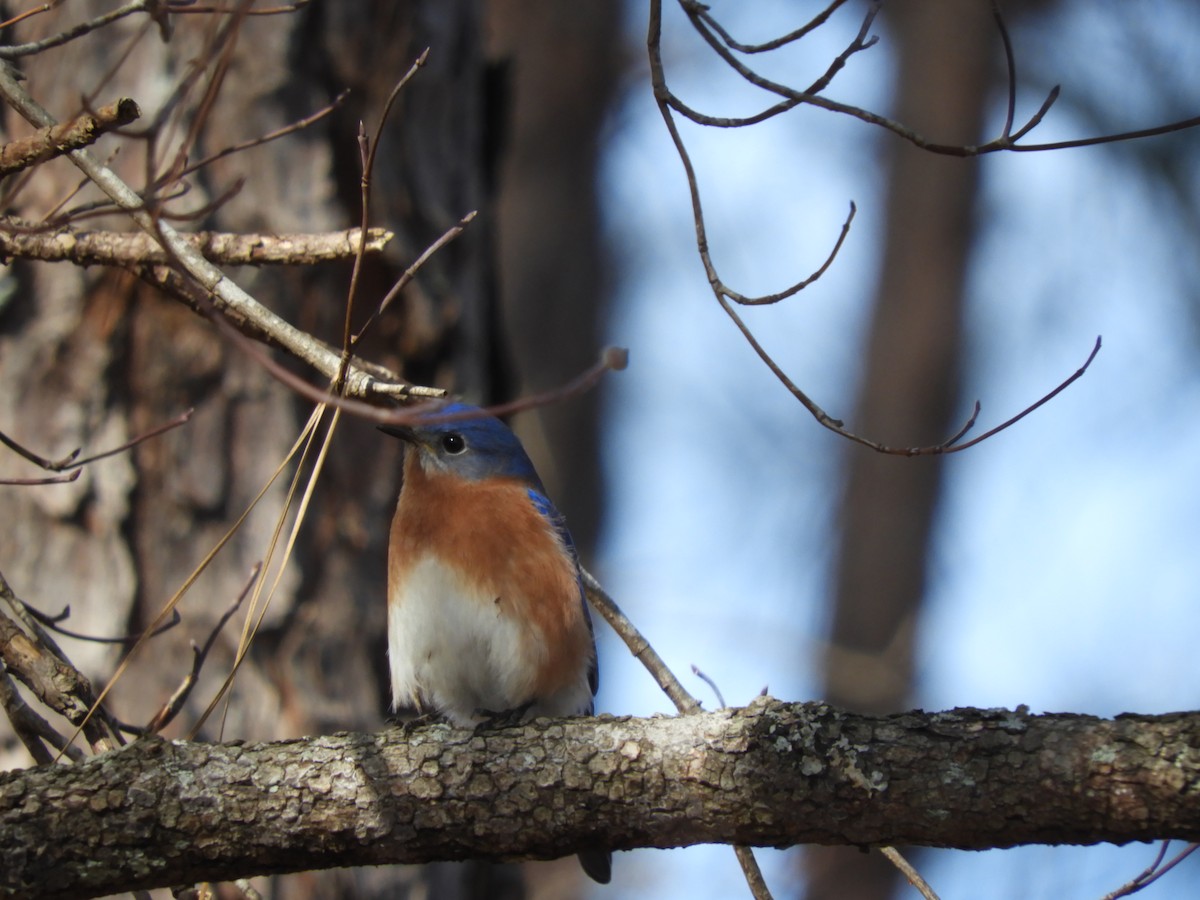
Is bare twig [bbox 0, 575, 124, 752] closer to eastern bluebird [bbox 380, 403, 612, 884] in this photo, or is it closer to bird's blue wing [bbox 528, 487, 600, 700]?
→ eastern bluebird [bbox 380, 403, 612, 884]

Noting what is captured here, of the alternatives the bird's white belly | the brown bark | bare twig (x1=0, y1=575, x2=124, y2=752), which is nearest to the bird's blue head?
the bird's white belly

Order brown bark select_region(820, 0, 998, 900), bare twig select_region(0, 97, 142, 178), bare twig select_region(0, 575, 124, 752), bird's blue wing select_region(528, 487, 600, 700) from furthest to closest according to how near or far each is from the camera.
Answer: brown bark select_region(820, 0, 998, 900) → bird's blue wing select_region(528, 487, 600, 700) → bare twig select_region(0, 575, 124, 752) → bare twig select_region(0, 97, 142, 178)

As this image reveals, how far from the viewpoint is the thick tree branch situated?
277 centimetres

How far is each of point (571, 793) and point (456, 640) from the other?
1714 millimetres

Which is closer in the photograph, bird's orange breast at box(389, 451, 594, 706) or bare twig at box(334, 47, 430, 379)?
bare twig at box(334, 47, 430, 379)

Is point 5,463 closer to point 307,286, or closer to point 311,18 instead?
point 307,286

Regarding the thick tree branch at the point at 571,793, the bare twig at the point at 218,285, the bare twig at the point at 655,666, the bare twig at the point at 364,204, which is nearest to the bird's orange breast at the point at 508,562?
the bare twig at the point at 655,666

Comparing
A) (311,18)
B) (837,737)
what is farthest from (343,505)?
(837,737)

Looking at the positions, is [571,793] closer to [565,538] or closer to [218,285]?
[218,285]

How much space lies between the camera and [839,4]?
3.02 m

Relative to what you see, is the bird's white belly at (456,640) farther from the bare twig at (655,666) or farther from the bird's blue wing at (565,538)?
the bare twig at (655,666)

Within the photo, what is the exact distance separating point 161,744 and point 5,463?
2.48 m

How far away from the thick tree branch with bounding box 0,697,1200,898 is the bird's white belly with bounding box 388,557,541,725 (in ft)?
4.78

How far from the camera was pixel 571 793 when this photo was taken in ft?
10.0
